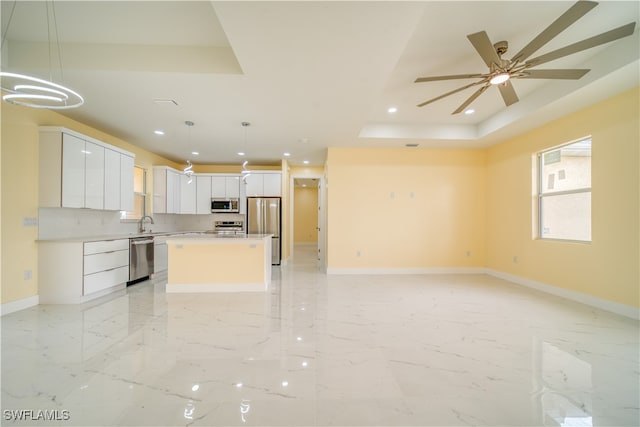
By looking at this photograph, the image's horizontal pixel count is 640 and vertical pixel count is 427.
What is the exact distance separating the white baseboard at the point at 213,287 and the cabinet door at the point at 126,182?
1.87 meters

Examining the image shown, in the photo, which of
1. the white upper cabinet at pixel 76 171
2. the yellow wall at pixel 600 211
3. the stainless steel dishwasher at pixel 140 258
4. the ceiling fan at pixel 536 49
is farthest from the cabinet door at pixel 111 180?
the yellow wall at pixel 600 211

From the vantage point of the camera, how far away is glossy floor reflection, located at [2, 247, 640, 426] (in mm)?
1544

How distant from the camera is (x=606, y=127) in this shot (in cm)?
329

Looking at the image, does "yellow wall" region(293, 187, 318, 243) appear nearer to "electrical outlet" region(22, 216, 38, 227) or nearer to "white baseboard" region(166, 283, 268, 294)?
"white baseboard" region(166, 283, 268, 294)

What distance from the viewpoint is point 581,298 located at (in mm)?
3594

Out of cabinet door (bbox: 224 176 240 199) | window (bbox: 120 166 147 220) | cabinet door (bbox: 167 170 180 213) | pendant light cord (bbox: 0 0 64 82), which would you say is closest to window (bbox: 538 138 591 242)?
pendant light cord (bbox: 0 0 64 82)

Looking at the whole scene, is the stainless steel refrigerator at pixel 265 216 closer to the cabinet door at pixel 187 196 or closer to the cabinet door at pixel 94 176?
the cabinet door at pixel 187 196

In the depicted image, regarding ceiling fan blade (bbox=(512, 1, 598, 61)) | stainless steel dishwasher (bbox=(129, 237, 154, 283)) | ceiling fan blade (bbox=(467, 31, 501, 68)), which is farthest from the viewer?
stainless steel dishwasher (bbox=(129, 237, 154, 283))

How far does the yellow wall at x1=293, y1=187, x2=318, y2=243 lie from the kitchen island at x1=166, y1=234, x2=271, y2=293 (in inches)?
296

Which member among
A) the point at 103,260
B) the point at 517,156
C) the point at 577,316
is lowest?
the point at 577,316

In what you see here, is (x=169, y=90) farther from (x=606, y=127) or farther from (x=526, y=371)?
(x=606, y=127)

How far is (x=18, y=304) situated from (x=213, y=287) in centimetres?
232

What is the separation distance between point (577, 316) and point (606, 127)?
2.50m

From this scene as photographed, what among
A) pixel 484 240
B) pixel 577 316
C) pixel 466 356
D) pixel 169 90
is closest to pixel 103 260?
pixel 169 90
